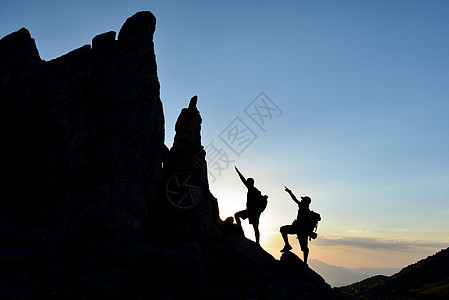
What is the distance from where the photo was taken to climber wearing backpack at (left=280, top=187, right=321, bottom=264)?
74.3ft

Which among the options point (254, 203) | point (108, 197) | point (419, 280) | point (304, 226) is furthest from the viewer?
point (419, 280)

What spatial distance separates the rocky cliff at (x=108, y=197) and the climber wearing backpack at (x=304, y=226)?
8.60ft

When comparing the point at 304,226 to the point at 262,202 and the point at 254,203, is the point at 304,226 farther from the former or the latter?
the point at 254,203

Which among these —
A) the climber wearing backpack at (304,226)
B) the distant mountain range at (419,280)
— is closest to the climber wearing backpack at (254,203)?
the climber wearing backpack at (304,226)

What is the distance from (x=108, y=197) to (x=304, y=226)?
47.4 feet

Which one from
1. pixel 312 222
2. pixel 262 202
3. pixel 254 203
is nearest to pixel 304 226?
pixel 312 222

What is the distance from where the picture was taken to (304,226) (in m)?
22.6

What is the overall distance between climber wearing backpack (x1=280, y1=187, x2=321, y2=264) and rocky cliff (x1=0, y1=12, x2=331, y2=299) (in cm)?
262

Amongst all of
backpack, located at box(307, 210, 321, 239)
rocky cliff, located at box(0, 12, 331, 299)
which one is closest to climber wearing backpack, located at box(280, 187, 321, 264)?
backpack, located at box(307, 210, 321, 239)

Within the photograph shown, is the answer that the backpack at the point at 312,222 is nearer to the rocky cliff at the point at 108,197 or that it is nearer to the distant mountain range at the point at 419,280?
the rocky cliff at the point at 108,197

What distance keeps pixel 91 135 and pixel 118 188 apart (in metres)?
4.00

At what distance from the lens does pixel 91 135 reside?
748 inches

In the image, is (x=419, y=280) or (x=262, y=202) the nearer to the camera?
(x=262, y=202)

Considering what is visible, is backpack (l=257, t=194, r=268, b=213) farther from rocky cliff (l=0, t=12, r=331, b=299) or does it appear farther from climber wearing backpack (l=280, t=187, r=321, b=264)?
rocky cliff (l=0, t=12, r=331, b=299)
